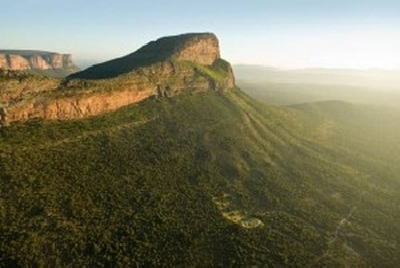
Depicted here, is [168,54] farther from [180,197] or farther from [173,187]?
[180,197]

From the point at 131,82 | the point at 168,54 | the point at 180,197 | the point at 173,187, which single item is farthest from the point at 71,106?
the point at 168,54

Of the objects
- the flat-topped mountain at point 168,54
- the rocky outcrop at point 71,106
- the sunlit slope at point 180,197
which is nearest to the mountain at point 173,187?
the sunlit slope at point 180,197

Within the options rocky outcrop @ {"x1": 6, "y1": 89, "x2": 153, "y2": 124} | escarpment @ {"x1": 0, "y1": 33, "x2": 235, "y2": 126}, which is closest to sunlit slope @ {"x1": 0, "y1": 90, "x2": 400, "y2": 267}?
rocky outcrop @ {"x1": 6, "y1": 89, "x2": 153, "y2": 124}

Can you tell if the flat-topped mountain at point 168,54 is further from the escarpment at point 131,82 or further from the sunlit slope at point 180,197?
the sunlit slope at point 180,197

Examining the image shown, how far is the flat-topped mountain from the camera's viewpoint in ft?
461

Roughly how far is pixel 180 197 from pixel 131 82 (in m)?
36.2

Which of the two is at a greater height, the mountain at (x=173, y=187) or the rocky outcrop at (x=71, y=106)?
the rocky outcrop at (x=71, y=106)

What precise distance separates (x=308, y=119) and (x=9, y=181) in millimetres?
122752

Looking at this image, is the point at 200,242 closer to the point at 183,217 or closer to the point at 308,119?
the point at 183,217

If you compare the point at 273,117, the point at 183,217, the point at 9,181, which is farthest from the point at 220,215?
the point at 273,117

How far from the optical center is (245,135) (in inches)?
4958

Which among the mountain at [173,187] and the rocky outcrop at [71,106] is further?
the rocky outcrop at [71,106]

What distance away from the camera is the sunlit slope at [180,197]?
229 ft

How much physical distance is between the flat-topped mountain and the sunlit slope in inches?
706
